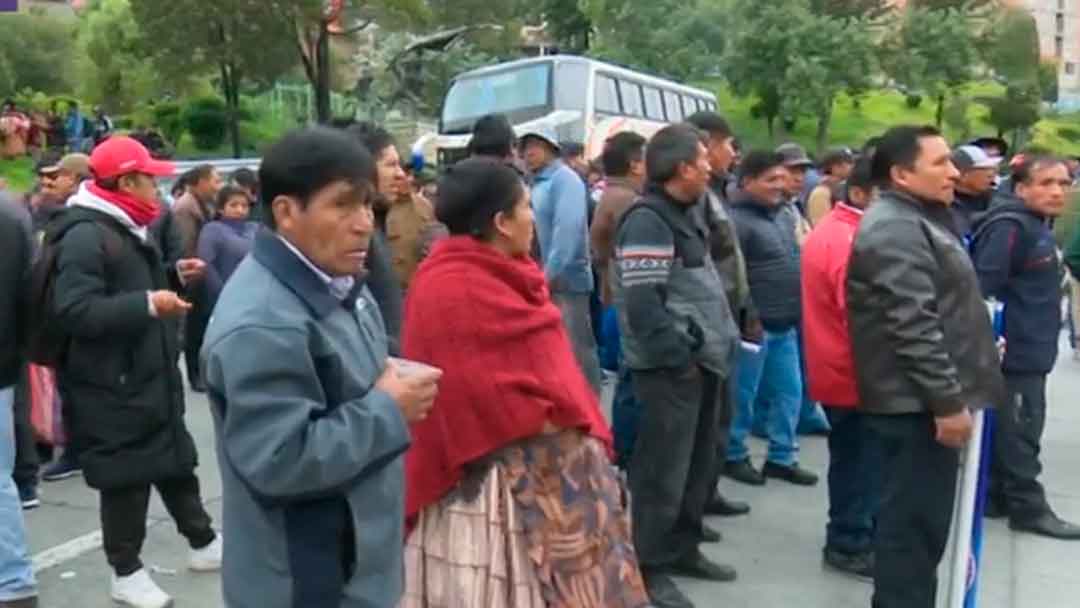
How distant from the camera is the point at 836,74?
42.1 m

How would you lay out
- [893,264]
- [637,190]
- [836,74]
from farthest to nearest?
[836,74]
[637,190]
[893,264]

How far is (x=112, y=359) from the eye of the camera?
419cm

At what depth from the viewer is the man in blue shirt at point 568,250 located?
670 centimetres

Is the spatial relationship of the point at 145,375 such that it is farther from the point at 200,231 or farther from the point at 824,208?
the point at 824,208

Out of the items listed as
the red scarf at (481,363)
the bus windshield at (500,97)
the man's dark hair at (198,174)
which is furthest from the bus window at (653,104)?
the red scarf at (481,363)

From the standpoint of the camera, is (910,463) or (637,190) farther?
(637,190)

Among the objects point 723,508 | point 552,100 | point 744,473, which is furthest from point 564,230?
point 552,100

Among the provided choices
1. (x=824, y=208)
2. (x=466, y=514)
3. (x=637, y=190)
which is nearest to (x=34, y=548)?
(x=466, y=514)

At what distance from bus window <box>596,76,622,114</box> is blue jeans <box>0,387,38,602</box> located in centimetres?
1681

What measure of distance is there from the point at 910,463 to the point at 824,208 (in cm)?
458

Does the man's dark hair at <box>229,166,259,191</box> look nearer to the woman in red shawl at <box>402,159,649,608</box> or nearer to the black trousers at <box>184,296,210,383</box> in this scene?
the black trousers at <box>184,296,210,383</box>

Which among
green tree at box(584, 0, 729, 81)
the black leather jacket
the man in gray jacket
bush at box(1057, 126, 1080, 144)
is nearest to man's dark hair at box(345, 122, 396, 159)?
the black leather jacket

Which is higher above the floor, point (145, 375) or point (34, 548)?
point (145, 375)

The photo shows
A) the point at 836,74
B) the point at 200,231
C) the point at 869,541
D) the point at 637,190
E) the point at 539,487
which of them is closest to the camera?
the point at 539,487
